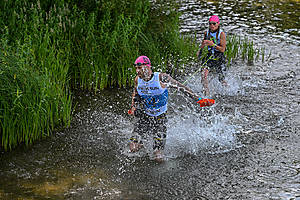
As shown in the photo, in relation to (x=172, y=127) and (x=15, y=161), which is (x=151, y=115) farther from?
(x=15, y=161)

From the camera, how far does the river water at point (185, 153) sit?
16.5 feet

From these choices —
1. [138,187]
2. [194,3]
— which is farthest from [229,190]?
[194,3]

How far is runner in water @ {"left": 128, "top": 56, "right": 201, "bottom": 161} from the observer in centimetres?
545

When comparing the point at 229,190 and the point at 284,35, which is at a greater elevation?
the point at 284,35

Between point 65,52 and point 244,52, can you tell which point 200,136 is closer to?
point 65,52

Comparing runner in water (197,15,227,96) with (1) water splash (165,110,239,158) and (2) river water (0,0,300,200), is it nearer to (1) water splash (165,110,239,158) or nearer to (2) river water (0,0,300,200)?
(2) river water (0,0,300,200)

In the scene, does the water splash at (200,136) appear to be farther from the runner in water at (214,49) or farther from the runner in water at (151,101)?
the runner in water at (214,49)

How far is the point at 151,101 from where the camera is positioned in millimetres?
5555

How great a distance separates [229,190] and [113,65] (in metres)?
4.36

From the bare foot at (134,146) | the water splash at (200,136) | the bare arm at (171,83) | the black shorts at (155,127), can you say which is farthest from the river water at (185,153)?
the bare arm at (171,83)

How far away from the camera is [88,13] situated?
380 inches

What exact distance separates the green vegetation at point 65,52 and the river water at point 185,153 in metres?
0.37

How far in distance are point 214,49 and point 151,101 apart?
10.6ft

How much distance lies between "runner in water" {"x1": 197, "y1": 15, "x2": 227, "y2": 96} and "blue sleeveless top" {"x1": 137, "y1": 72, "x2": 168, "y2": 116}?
2.67m
